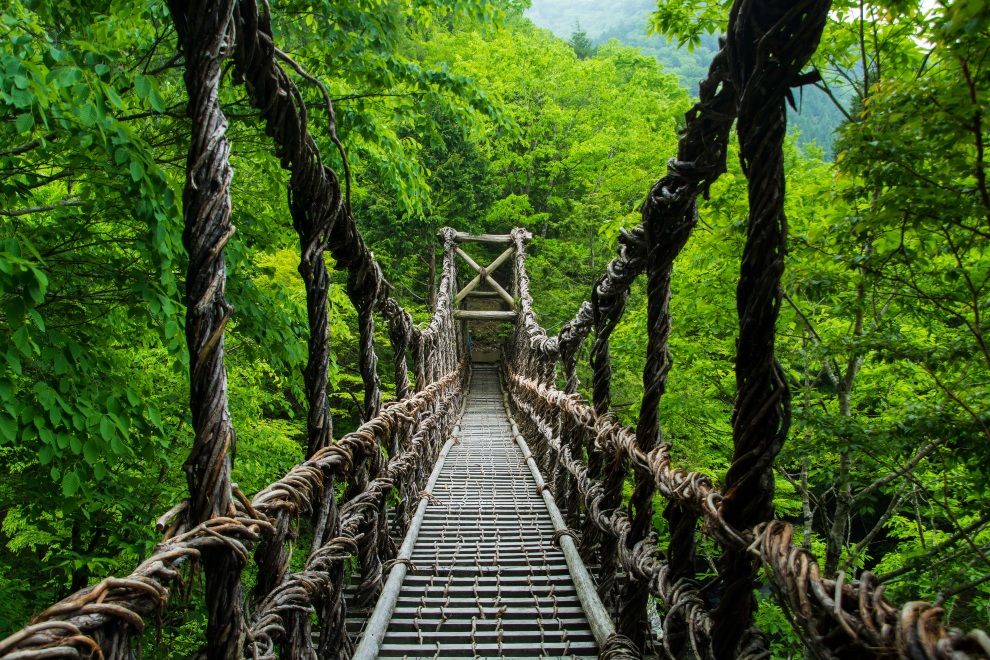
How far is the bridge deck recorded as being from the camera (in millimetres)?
1893

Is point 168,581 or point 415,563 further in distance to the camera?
point 415,563

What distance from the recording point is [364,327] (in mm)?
1879

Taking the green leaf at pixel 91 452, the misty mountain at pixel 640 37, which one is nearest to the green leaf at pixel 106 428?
the green leaf at pixel 91 452

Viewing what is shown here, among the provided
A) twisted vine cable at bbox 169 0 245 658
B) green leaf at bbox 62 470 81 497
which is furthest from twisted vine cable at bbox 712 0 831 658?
green leaf at bbox 62 470 81 497

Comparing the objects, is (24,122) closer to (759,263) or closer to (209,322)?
(209,322)

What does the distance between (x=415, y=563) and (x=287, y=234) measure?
246 cm

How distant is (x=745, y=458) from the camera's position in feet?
3.14

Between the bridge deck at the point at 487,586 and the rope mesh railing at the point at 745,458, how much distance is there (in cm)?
40

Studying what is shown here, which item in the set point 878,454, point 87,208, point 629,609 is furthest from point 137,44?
point 878,454

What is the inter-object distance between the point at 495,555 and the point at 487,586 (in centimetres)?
32

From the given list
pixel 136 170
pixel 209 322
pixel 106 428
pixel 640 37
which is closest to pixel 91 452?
pixel 106 428

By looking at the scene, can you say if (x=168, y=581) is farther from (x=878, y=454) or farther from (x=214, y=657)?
(x=878, y=454)

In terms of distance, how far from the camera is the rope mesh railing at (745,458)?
692mm

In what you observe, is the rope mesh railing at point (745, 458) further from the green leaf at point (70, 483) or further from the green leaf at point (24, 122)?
the green leaf at point (70, 483)
